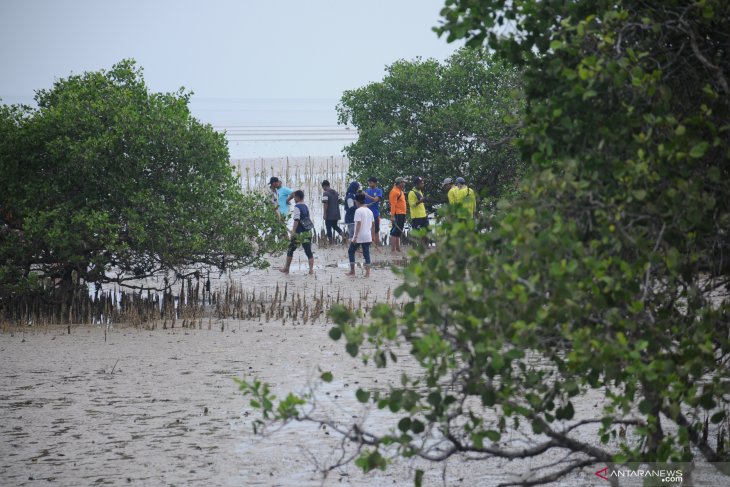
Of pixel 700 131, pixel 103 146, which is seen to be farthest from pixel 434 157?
pixel 700 131

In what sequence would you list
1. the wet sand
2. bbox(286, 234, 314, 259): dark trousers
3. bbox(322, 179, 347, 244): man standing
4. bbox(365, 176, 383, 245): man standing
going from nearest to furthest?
the wet sand, bbox(286, 234, 314, 259): dark trousers, bbox(365, 176, 383, 245): man standing, bbox(322, 179, 347, 244): man standing

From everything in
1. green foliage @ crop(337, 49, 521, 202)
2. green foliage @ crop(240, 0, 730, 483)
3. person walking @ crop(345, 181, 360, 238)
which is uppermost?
green foliage @ crop(337, 49, 521, 202)

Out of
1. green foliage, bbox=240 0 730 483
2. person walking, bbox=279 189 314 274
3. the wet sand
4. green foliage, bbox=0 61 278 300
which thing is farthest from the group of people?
green foliage, bbox=240 0 730 483

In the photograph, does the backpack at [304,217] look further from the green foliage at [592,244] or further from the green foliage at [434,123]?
the green foliage at [592,244]

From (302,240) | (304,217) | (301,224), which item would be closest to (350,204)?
(301,224)

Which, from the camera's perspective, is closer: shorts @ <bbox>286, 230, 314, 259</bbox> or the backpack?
shorts @ <bbox>286, 230, 314, 259</bbox>

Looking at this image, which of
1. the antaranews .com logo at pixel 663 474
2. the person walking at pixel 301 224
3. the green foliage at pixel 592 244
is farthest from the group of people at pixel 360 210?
the green foliage at pixel 592 244

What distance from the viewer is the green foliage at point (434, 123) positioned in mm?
18766

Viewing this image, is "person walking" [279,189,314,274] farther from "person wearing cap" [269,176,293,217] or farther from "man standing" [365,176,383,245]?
"man standing" [365,176,383,245]

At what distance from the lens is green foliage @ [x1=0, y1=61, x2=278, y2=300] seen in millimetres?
12242

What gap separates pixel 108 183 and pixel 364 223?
14.1 feet

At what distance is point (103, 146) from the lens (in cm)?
1222

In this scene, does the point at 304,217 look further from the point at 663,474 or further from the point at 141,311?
the point at 663,474

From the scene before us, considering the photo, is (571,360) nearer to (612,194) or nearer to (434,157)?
(612,194)
